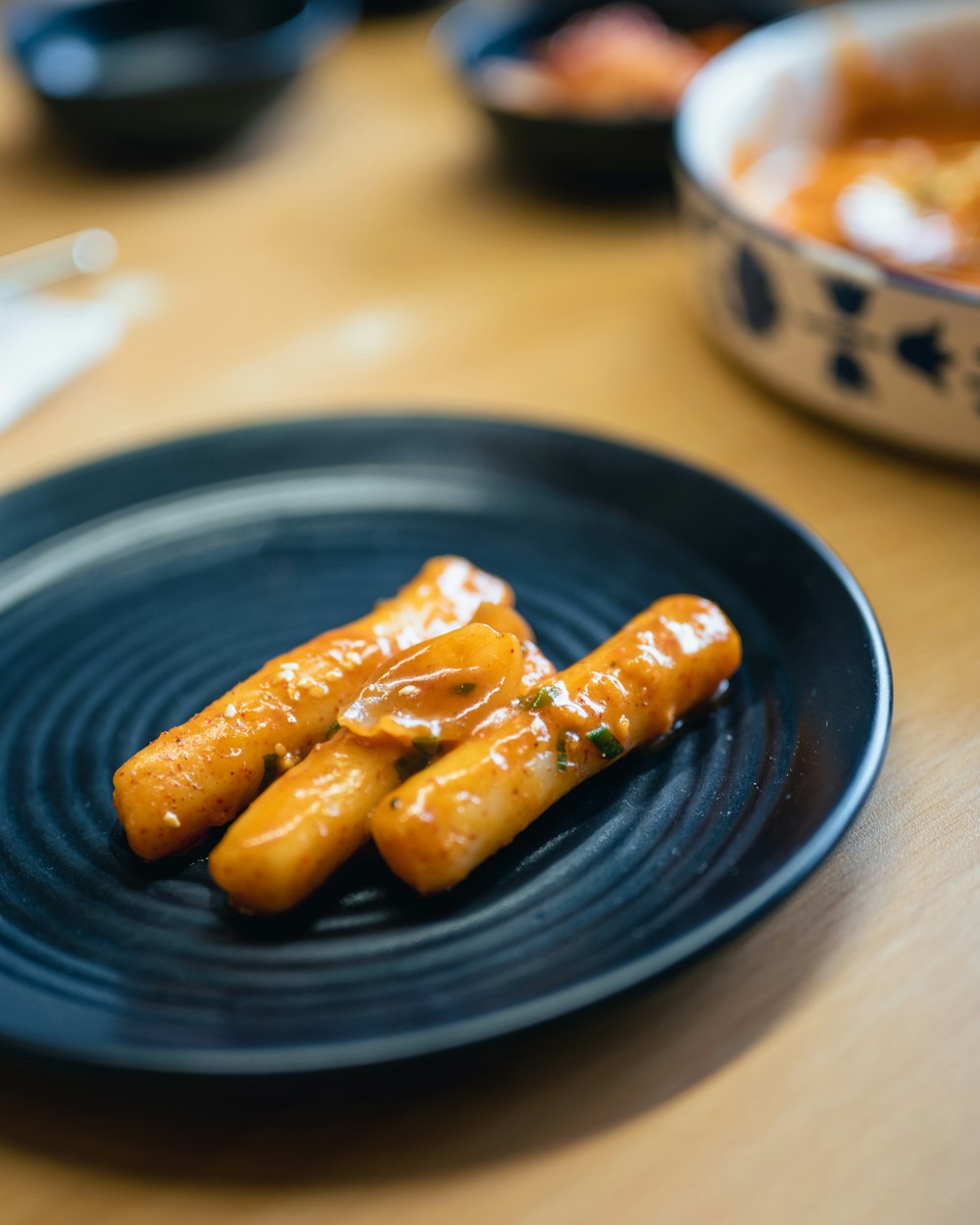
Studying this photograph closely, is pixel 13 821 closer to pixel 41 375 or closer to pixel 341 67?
pixel 41 375

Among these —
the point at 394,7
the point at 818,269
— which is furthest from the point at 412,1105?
the point at 394,7

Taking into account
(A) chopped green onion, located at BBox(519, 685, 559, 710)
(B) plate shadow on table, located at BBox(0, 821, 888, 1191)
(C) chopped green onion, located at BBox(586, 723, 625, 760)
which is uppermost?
(A) chopped green onion, located at BBox(519, 685, 559, 710)

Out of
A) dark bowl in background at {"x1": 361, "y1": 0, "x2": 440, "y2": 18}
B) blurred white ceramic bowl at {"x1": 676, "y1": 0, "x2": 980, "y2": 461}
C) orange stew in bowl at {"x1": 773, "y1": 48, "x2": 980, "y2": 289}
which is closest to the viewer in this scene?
blurred white ceramic bowl at {"x1": 676, "y1": 0, "x2": 980, "y2": 461}

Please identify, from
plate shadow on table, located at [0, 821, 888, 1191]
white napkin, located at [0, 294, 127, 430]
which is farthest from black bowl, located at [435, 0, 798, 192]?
plate shadow on table, located at [0, 821, 888, 1191]

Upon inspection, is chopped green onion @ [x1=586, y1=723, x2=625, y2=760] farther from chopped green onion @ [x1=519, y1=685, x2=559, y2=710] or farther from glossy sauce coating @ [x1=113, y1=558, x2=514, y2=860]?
glossy sauce coating @ [x1=113, y1=558, x2=514, y2=860]

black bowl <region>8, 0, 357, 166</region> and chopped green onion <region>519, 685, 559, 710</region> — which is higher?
black bowl <region>8, 0, 357, 166</region>

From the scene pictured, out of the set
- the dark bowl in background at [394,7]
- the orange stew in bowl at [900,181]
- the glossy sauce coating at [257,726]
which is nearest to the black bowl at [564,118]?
the orange stew in bowl at [900,181]

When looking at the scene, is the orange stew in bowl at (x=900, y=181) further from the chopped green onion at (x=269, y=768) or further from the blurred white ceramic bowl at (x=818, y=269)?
the chopped green onion at (x=269, y=768)
